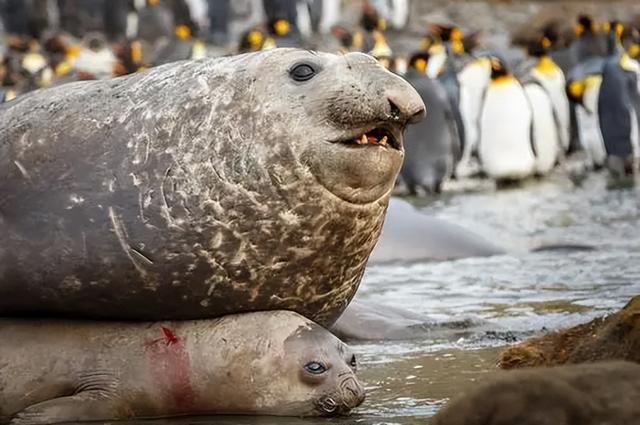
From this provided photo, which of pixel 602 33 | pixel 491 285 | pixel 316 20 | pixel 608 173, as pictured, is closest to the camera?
pixel 491 285

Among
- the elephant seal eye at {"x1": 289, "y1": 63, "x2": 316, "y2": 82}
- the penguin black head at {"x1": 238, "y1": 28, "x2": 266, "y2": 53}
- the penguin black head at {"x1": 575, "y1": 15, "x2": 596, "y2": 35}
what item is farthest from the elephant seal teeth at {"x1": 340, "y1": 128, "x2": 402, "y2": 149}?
the penguin black head at {"x1": 575, "y1": 15, "x2": 596, "y2": 35}

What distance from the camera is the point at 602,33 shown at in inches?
1069

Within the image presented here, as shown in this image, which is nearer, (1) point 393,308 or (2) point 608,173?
(1) point 393,308

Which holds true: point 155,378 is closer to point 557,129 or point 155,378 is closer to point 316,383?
point 316,383

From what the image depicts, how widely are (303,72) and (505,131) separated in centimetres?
1479

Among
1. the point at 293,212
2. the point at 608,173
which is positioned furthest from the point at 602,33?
the point at 293,212

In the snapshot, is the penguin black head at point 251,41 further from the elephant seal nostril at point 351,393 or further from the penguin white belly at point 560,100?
the elephant seal nostril at point 351,393

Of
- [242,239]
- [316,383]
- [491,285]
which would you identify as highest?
[242,239]

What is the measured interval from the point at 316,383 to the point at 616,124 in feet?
50.7

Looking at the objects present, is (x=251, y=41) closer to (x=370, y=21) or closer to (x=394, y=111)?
(x=370, y=21)

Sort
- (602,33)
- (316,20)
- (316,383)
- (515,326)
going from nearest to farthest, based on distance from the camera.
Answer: (316,383), (515,326), (602,33), (316,20)

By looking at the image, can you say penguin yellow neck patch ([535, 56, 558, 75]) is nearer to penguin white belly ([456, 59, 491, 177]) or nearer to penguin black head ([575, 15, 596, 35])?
penguin white belly ([456, 59, 491, 177])

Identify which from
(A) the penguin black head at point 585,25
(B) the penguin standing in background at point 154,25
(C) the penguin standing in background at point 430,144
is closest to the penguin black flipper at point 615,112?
(C) the penguin standing in background at point 430,144

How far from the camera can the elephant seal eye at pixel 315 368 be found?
17.8 ft
